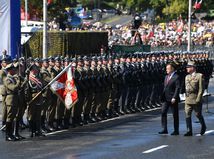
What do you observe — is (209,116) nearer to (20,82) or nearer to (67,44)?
(20,82)

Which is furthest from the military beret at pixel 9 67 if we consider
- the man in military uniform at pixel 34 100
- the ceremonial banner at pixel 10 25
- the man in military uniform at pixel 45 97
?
the ceremonial banner at pixel 10 25

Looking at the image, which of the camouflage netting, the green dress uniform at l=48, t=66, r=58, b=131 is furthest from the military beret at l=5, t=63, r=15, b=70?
the camouflage netting

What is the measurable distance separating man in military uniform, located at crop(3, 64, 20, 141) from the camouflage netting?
20.4 metres

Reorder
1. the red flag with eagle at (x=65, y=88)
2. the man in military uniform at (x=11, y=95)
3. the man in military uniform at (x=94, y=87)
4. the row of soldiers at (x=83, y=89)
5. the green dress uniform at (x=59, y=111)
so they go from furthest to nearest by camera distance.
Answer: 1. the man in military uniform at (x=94, y=87)
2. the green dress uniform at (x=59, y=111)
3. the red flag with eagle at (x=65, y=88)
4. the row of soldiers at (x=83, y=89)
5. the man in military uniform at (x=11, y=95)

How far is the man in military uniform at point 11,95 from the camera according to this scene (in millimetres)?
18406

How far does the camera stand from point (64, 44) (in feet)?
134

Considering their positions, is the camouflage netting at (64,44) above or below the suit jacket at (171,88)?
above

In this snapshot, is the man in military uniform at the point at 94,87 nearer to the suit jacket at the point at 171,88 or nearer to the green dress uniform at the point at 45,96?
the green dress uniform at the point at 45,96

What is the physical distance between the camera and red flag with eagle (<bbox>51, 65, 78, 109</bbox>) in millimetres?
20161

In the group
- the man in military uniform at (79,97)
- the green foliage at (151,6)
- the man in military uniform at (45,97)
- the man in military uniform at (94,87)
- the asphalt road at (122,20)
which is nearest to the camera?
the man in military uniform at (45,97)

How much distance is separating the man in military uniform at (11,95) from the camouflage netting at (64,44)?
20.4m

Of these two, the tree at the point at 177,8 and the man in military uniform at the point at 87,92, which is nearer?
the man in military uniform at the point at 87,92

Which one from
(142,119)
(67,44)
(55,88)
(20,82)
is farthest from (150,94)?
(67,44)

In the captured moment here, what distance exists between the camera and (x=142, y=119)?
23.5 m
